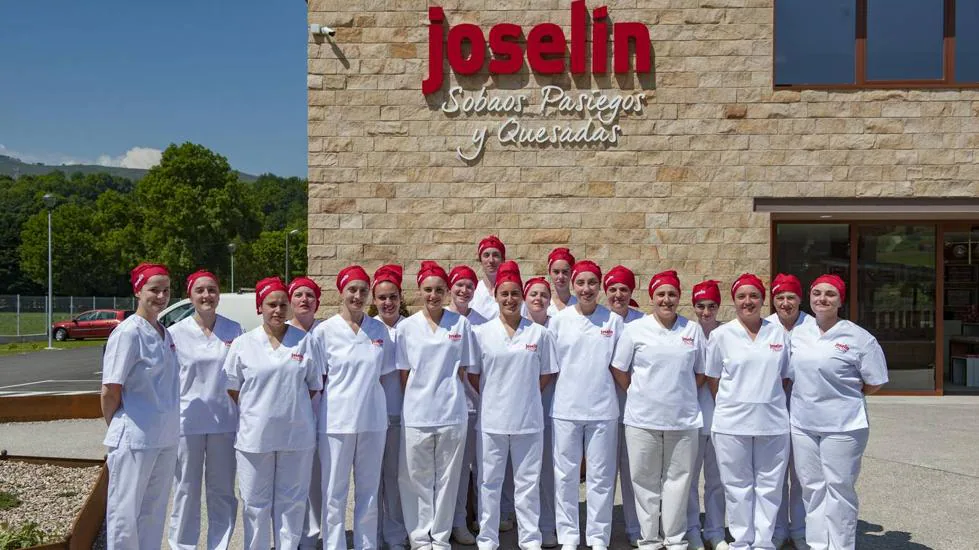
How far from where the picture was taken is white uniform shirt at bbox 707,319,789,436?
209 inches

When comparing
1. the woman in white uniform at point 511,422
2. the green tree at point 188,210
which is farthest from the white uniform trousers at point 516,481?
the green tree at point 188,210

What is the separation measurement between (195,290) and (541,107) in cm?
751

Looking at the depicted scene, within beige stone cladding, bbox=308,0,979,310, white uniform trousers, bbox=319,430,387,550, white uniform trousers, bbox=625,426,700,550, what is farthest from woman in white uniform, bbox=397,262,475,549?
beige stone cladding, bbox=308,0,979,310

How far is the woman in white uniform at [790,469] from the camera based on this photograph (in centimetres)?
544

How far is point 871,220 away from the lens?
12.6m

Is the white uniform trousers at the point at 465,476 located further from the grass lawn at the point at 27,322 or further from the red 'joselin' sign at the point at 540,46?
the grass lawn at the point at 27,322

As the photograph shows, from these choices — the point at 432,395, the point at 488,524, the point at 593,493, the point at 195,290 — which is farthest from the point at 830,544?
the point at 195,290

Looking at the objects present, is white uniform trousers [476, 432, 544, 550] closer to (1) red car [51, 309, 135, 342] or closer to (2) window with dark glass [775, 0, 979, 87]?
(2) window with dark glass [775, 0, 979, 87]

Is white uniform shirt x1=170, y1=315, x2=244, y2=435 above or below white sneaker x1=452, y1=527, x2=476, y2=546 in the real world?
above

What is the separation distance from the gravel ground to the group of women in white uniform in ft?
4.42

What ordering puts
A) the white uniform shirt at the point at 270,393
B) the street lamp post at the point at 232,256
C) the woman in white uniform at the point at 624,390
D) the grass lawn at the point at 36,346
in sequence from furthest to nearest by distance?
1. the street lamp post at the point at 232,256
2. the grass lawn at the point at 36,346
3. the woman in white uniform at the point at 624,390
4. the white uniform shirt at the point at 270,393

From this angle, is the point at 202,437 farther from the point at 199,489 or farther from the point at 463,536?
the point at 463,536

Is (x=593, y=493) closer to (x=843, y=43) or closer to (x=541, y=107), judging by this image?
(x=541, y=107)

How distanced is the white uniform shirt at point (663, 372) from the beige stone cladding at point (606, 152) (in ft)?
20.3
